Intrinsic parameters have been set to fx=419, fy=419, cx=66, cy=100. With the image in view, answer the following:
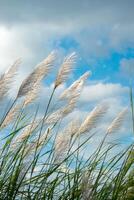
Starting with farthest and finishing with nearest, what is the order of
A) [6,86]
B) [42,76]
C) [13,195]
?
[42,76] → [6,86] → [13,195]

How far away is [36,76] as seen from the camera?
3346mm

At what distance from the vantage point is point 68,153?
10.9ft

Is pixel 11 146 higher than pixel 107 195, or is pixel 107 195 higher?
pixel 11 146

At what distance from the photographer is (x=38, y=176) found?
324 cm

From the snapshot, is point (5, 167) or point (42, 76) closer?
point (5, 167)

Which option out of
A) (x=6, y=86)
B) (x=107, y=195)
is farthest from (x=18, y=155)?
(x=107, y=195)

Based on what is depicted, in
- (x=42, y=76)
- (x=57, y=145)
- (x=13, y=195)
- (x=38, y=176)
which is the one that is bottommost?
(x=13, y=195)

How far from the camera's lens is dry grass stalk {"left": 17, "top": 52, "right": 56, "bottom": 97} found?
10.8 feet

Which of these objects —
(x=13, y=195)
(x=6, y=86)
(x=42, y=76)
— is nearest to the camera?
(x=13, y=195)

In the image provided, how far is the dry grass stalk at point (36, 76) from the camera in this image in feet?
10.8

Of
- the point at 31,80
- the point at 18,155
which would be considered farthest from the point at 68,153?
the point at 31,80

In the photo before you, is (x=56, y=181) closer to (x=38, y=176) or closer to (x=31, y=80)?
(x=38, y=176)

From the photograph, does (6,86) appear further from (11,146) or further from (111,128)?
(111,128)

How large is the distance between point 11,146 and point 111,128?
88cm
